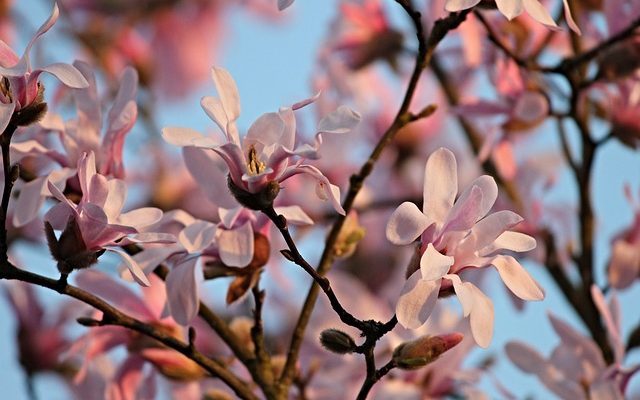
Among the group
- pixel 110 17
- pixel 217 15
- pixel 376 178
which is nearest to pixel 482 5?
pixel 376 178

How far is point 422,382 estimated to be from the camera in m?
1.36

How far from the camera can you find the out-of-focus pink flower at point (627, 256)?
1442 millimetres

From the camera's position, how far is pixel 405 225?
917 mm

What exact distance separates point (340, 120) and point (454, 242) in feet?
0.42

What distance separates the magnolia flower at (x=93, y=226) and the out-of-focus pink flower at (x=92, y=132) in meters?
0.13

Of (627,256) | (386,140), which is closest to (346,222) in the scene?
(386,140)

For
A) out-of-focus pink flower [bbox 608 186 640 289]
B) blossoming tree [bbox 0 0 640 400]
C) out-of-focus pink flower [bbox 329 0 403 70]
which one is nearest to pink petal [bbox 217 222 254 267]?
blossoming tree [bbox 0 0 640 400]

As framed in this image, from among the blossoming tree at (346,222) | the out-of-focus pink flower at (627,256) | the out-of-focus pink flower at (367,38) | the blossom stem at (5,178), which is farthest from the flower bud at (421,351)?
the out-of-focus pink flower at (367,38)

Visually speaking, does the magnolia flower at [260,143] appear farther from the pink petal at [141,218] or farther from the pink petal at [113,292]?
the pink petal at [113,292]

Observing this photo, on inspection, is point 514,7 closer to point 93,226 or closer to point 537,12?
point 537,12

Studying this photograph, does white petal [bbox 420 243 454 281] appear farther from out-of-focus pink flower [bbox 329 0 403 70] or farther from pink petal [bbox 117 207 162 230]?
out-of-focus pink flower [bbox 329 0 403 70]

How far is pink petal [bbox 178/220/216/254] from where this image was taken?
1.01 m

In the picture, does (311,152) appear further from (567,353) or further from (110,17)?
(110,17)

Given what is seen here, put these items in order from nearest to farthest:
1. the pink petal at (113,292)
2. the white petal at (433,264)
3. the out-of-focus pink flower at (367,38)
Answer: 1. the white petal at (433,264)
2. the pink petal at (113,292)
3. the out-of-focus pink flower at (367,38)
